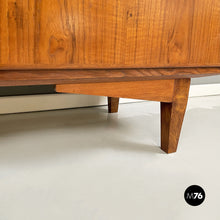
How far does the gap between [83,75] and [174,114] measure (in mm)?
367

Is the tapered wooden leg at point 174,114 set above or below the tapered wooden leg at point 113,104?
above

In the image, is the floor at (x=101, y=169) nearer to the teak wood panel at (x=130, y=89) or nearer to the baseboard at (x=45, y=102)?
the baseboard at (x=45, y=102)

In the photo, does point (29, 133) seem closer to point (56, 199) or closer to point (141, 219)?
point (56, 199)

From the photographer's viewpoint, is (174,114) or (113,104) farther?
(113,104)

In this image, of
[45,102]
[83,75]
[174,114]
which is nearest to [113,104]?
[45,102]

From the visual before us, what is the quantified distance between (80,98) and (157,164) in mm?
753

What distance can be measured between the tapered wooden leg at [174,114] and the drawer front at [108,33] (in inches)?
4.4

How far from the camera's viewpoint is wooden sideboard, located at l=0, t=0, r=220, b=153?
49cm

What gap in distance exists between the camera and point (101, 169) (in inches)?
28.4

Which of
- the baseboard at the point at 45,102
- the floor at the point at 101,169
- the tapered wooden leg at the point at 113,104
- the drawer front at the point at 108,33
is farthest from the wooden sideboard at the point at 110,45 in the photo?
the baseboard at the point at 45,102

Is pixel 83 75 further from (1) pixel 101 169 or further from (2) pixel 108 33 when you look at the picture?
(1) pixel 101 169

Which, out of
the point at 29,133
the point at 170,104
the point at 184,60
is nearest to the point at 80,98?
the point at 29,133

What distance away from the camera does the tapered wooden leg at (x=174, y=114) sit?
796mm

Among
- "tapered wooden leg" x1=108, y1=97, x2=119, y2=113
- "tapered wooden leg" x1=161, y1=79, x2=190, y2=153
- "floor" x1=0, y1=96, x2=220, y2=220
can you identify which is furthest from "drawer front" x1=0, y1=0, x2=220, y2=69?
"tapered wooden leg" x1=108, y1=97, x2=119, y2=113
